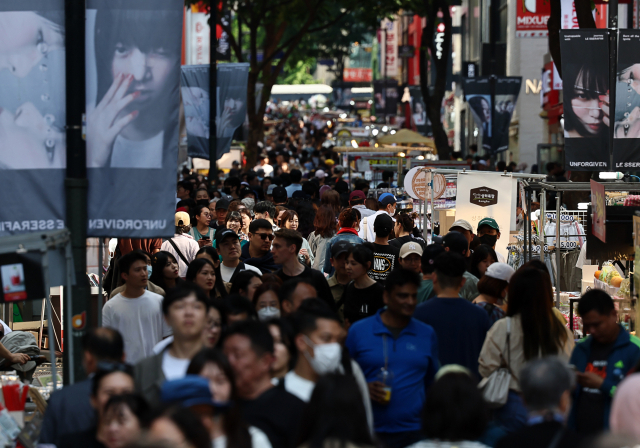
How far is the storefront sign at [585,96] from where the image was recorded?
1182 centimetres

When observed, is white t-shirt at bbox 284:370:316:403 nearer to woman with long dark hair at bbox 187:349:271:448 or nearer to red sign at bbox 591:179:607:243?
woman with long dark hair at bbox 187:349:271:448

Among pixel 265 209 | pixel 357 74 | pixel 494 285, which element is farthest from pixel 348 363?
pixel 357 74

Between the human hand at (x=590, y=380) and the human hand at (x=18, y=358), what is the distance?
5.17 meters

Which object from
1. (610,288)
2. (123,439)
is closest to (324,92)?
(610,288)

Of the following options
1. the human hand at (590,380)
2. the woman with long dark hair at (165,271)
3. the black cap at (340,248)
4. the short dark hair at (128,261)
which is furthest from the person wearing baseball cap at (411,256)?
the human hand at (590,380)

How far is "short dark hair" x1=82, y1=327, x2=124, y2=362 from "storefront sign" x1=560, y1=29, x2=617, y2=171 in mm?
8163

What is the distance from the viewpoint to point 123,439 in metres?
4.21

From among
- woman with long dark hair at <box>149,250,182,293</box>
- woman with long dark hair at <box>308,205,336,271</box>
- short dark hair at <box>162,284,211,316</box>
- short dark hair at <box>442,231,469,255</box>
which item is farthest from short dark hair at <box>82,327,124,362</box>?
woman with long dark hair at <box>308,205,336,271</box>

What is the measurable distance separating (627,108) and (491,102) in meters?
13.7

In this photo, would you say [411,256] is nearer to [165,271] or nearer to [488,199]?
[165,271]

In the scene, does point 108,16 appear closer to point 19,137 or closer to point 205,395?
point 19,137

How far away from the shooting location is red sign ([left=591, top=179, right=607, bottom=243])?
9.20 m

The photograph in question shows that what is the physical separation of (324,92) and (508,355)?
70.7 metres

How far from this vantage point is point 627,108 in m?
11.6
